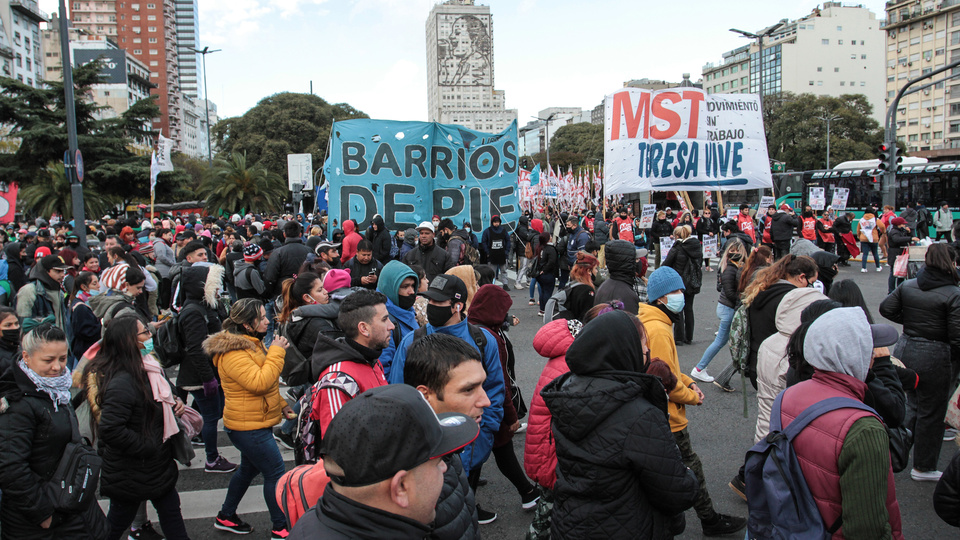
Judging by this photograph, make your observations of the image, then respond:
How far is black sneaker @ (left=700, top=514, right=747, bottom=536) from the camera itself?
3.77 metres

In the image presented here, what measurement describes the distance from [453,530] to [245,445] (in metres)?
2.43

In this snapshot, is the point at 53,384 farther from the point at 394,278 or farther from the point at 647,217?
the point at 647,217

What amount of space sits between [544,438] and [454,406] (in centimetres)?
107

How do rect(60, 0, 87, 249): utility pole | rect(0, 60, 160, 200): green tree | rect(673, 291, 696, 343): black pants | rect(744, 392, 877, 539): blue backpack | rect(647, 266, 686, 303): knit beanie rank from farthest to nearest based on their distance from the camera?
rect(0, 60, 160, 200): green tree → rect(60, 0, 87, 249): utility pole → rect(673, 291, 696, 343): black pants → rect(647, 266, 686, 303): knit beanie → rect(744, 392, 877, 539): blue backpack

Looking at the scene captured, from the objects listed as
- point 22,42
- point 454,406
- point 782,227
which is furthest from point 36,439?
point 22,42

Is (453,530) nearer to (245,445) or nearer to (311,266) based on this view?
(245,445)

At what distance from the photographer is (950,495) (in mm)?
2393

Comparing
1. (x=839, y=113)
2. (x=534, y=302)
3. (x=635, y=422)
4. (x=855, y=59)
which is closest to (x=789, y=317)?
(x=635, y=422)

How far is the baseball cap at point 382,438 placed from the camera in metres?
1.40

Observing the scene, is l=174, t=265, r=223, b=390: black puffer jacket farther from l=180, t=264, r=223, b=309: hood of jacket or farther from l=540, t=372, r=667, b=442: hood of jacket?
l=540, t=372, r=667, b=442: hood of jacket

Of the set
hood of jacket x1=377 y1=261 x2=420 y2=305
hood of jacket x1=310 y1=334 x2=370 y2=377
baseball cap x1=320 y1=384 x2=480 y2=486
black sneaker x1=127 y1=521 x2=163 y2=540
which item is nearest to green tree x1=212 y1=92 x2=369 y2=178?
hood of jacket x1=377 y1=261 x2=420 y2=305

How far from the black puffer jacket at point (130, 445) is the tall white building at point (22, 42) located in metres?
73.7

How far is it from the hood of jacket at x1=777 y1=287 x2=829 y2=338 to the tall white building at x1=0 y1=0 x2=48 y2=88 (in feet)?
247

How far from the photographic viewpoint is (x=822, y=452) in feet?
7.50
